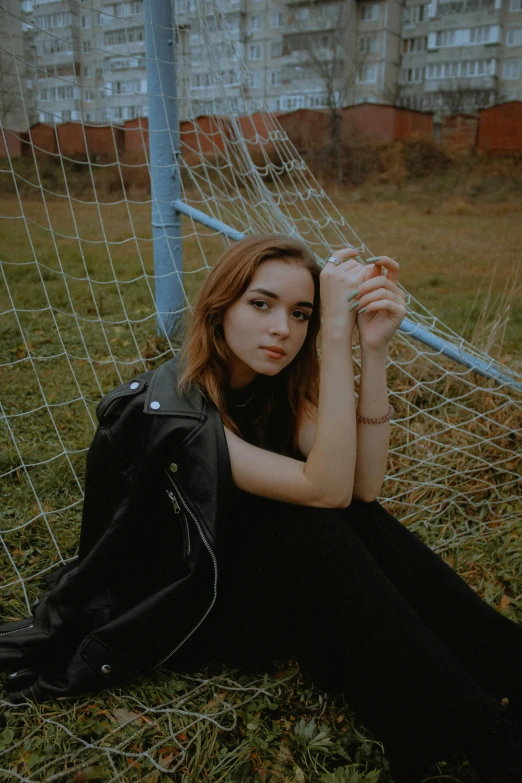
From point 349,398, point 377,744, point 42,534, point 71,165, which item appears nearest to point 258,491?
point 349,398

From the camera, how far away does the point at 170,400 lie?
3.96 feet

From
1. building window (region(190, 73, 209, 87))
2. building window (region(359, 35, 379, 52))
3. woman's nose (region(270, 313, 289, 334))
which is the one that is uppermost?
building window (region(359, 35, 379, 52))

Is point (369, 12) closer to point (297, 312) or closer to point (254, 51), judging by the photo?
point (254, 51)

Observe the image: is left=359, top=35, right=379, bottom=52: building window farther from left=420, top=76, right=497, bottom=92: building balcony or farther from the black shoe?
the black shoe

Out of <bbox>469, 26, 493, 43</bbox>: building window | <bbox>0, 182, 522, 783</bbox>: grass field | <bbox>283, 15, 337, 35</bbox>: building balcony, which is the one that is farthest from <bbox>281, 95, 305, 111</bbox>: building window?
<bbox>0, 182, 522, 783</bbox>: grass field

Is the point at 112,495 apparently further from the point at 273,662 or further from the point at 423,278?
the point at 423,278

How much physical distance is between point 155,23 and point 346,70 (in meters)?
10.9

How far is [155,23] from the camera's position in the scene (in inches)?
105

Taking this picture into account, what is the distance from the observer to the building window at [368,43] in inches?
441

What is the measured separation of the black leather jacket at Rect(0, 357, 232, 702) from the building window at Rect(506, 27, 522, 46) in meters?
10.9

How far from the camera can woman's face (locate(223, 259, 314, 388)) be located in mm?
1289

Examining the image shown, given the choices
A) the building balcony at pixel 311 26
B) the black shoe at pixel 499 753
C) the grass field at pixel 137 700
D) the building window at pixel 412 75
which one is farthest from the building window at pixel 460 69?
the black shoe at pixel 499 753

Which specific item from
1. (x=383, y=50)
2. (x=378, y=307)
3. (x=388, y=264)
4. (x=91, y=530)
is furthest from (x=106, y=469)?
(x=383, y=50)

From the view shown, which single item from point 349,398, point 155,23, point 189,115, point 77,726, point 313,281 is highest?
point 155,23
